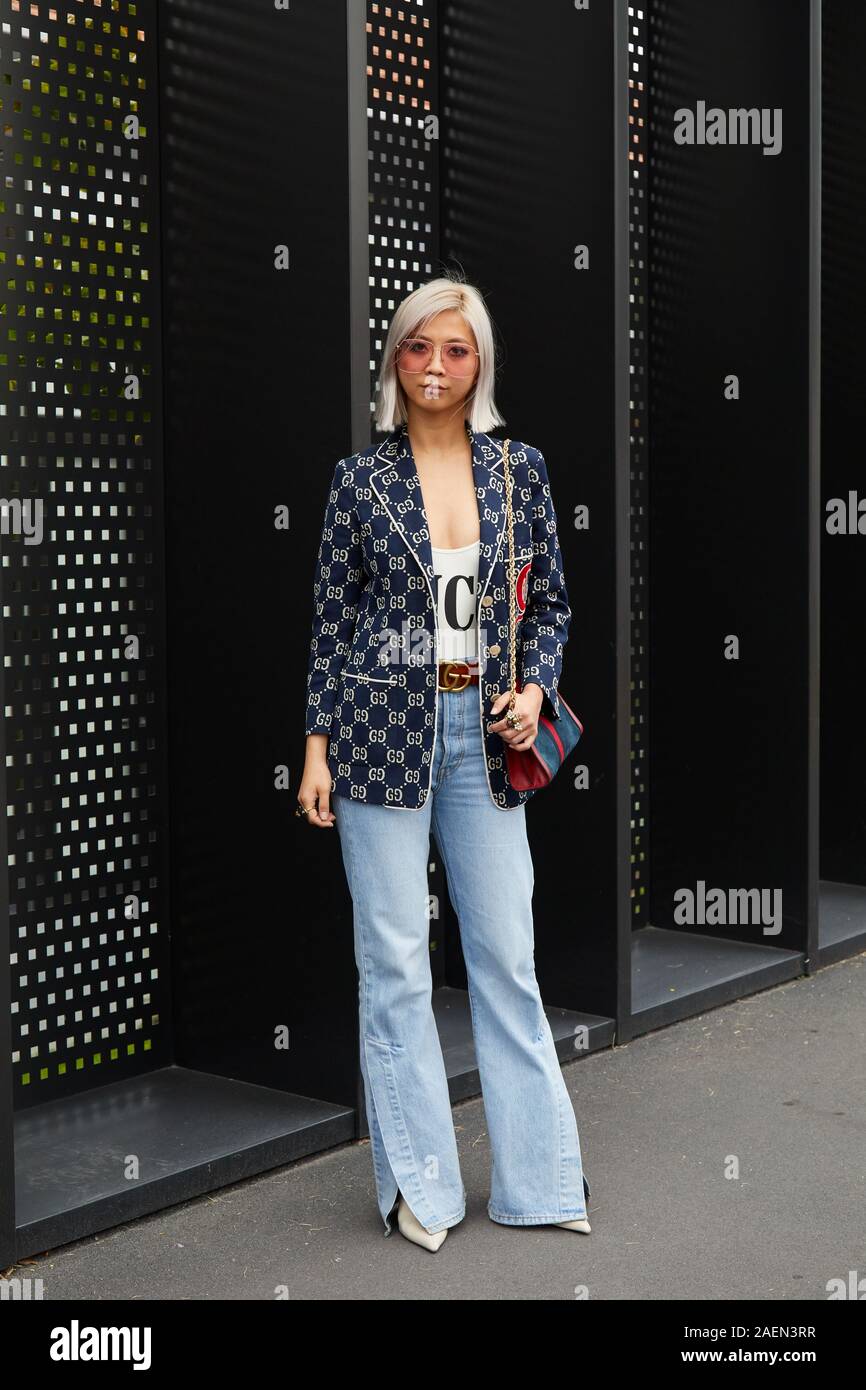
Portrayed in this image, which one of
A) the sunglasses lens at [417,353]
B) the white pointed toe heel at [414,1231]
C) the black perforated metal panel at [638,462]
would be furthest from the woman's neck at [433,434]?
the black perforated metal panel at [638,462]

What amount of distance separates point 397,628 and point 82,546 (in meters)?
1.23

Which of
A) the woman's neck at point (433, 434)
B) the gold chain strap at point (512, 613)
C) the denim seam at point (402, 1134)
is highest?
the woman's neck at point (433, 434)

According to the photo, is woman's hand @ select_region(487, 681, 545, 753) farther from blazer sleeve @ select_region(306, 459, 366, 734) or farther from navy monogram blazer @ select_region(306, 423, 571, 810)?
blazer sleeve @ select_region(306, 459, 366, 734)

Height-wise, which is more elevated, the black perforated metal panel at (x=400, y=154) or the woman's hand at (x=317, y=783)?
the black perforated metal panel at (x=400, y=154)

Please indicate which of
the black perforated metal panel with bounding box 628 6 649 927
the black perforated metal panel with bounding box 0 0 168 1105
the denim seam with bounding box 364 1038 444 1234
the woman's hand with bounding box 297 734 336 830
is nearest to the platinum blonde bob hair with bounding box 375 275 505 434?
the woman's hand with bounding box 297 734 336 830

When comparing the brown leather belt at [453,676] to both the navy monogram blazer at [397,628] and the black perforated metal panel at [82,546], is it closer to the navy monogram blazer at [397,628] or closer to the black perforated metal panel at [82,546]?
the navy monogram blazer at [397,628]

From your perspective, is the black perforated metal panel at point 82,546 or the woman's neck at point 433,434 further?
the black perforated metal panel at point 82,546

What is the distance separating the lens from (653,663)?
6352 mm

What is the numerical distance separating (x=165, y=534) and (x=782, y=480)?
2374mm

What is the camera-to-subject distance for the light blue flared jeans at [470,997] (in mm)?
3668

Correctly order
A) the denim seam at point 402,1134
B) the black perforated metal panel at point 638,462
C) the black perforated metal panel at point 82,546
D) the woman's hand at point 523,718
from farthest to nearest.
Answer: the black perforated metal panel at point 638,462 < the black perforated metal panel at point 82,546 < the denim seam at point 402,1134 < the woman's hand at point 523,718

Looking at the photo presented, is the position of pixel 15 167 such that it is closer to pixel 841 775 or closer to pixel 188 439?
pixel 188 439

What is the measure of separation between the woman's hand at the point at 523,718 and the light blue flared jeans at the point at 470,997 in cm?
6

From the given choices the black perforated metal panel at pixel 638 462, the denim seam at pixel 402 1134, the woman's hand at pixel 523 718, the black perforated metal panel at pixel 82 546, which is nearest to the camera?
the woman's hand at pixel 523 718
